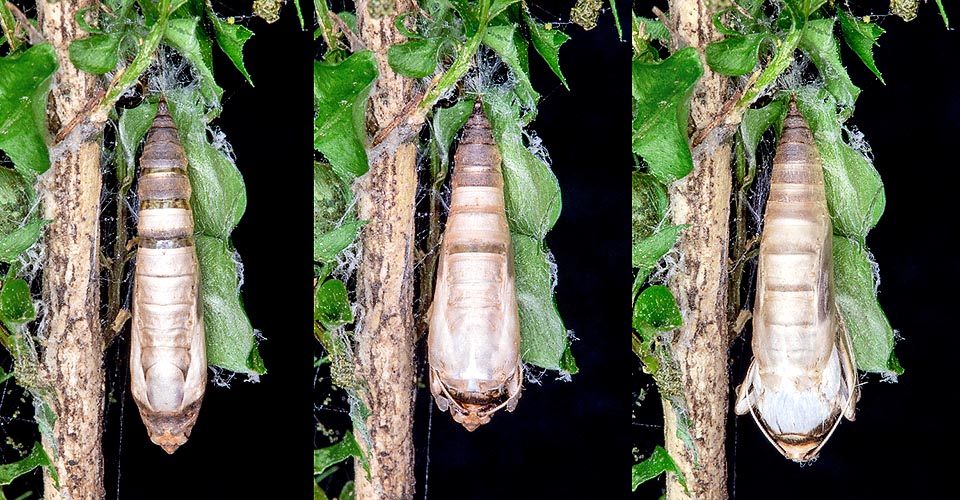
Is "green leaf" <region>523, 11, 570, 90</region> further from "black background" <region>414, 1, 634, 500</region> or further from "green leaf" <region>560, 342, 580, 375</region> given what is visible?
"green leaf" <region>560, 342, 580, 375</region>

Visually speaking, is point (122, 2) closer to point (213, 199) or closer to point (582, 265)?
point (213, 199)

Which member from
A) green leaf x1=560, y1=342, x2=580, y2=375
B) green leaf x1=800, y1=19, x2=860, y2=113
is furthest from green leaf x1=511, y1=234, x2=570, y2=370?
green leaf x1=800, y1=19, x2=860, y2=113

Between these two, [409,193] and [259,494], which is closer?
[409,193]

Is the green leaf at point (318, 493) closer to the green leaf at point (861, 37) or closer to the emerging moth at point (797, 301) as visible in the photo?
the emerging moth at point (797, 301)

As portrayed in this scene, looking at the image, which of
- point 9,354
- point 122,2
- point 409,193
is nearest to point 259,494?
point 9,354

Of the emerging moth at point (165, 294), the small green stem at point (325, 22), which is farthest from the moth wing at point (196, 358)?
the small green stem at point (325, 22)
